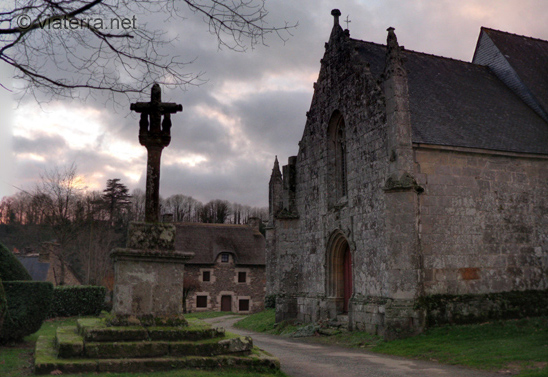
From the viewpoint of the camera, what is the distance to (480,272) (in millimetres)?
14273

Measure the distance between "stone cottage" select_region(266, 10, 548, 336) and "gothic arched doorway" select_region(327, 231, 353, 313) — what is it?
1.8 inches

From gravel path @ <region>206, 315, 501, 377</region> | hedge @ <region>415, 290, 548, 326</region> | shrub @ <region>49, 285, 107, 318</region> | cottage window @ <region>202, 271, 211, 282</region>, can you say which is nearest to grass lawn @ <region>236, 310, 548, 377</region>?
hedge @ <region>415, 290, 548, 326</region>

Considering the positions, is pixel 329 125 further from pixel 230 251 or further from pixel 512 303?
pixel 230 251

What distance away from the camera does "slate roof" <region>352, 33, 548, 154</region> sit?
49.3 feet

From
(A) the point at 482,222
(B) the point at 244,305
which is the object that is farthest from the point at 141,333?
(B) the point at 244,305

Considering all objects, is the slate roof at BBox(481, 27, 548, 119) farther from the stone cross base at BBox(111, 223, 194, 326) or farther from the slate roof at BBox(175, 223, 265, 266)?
the slate roof at BBox(175, 223, 265, 266)

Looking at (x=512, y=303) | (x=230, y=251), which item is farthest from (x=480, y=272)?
(x=230, y=251)

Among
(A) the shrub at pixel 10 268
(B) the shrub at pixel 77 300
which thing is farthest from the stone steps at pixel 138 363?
(B) the shrub at pixel 77 300

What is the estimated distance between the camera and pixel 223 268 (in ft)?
124

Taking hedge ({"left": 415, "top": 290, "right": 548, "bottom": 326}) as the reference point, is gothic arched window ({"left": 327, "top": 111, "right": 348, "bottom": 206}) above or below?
above

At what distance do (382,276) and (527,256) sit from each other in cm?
491

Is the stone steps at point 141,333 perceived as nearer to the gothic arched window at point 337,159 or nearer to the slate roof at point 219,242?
the gothic arched window at point 337,159

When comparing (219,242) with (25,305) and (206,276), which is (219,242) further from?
(25,305)

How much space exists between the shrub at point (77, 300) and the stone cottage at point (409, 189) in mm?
7998
